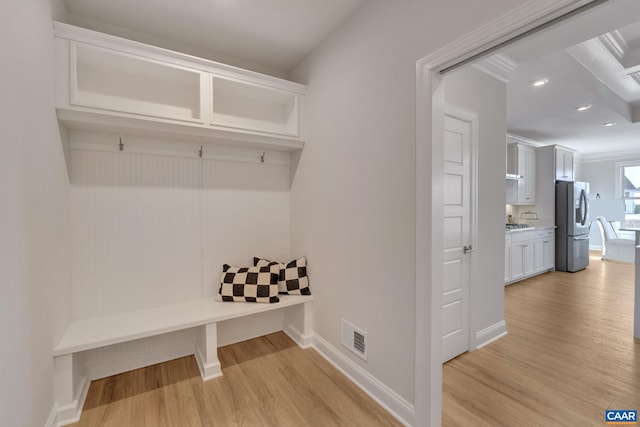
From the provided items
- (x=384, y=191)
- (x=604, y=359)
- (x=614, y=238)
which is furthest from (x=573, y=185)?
(x=384, y=191)

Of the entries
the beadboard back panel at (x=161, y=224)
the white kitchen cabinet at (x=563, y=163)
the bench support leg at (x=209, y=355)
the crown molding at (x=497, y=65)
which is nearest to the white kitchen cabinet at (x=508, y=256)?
the white kitchen cabinet at (x=563, y=163)

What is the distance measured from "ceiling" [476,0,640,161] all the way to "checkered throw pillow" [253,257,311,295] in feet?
6.98

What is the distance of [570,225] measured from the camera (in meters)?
5.27

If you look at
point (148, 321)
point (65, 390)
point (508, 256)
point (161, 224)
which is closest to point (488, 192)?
point (508, 256)

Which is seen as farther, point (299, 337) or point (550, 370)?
point (299, 337)

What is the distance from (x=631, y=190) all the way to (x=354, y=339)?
29.4ft

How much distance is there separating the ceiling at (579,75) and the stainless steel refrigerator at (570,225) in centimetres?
110

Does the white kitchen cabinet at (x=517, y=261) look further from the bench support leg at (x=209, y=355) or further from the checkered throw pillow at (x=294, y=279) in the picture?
the bench support leg at (x=209, y=355)

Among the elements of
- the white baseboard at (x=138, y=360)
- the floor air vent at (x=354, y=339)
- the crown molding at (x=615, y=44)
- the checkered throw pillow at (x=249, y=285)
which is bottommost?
the white baseboard at (x=138, y=360)

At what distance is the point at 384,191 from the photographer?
5.82 ft

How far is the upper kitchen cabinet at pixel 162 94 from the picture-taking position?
1.74m

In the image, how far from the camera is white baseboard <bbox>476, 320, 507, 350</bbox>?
99.1 inches

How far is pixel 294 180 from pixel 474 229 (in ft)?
5.58

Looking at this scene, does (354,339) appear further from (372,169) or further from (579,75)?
(579,75)
